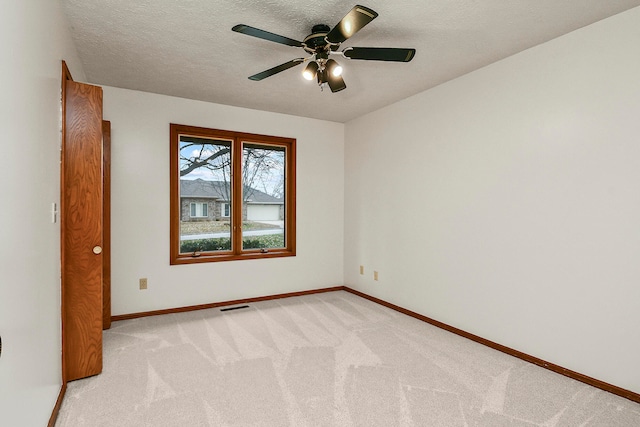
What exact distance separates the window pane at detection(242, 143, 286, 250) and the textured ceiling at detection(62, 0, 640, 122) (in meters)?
1.03

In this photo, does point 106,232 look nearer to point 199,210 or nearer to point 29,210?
point 199,210

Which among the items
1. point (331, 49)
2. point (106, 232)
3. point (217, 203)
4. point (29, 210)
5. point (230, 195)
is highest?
point (331, 49)

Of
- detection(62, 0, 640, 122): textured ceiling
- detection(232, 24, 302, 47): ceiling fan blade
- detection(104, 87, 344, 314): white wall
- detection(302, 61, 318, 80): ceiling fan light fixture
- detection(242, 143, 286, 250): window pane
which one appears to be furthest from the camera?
detection(242, 143, 286, 250): window pane

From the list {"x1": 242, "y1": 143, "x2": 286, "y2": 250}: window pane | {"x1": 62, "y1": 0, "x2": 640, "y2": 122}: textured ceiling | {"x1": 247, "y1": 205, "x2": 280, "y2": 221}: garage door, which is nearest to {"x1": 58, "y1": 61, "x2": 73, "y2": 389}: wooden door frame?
{"x1": 62, "y1": 0, "x2": 640, "y2": 122}: textured ceiling

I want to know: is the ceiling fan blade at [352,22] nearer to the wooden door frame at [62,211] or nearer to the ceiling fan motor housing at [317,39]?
the ceiling fan motor housing at [317,39]

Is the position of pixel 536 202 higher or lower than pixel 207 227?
higher

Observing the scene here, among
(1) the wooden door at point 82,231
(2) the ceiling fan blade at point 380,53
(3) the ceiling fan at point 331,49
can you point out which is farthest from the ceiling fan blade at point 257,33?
(1) the wooden door at point 82,231

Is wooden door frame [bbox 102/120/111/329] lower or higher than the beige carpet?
higher

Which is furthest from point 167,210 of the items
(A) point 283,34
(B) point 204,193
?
(A) point 283,34

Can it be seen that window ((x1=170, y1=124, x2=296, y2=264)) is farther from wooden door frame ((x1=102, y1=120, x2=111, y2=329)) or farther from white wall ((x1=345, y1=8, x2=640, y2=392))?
white wall ((x1=345, y1=8, x2=640, y2=392))

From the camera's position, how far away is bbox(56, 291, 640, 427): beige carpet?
1.95m

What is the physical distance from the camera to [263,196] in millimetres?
4527

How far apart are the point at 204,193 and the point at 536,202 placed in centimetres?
351

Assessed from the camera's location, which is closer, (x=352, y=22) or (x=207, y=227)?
(x=352, y=22)
